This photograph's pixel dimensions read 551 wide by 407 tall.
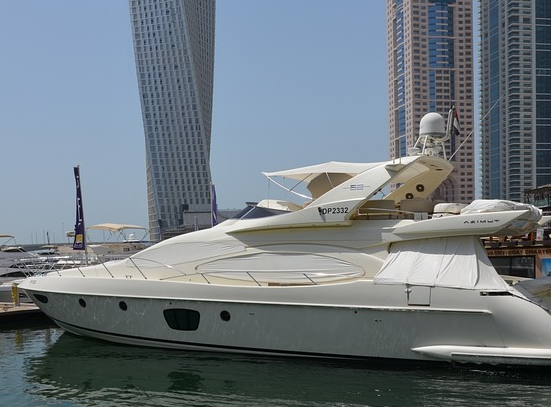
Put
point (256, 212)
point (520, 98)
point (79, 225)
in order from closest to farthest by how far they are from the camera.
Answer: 1. point (256, 212)
2. point (79, 225)
3. point (520, 98)

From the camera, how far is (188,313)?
489 inches

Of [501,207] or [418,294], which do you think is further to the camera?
[501,207]

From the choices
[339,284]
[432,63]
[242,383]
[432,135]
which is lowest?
[242,383]

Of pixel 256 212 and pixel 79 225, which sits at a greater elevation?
pixel 256 212

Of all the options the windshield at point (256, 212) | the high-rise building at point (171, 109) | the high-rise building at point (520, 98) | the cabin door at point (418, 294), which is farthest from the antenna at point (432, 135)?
the high-rise building at point (171, 109)

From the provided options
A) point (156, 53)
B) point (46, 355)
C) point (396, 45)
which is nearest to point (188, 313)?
point (46, 355)

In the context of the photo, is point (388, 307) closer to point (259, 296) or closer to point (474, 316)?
point (474, 316)

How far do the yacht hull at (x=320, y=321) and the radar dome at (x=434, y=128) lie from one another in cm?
452

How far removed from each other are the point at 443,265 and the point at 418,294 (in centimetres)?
84

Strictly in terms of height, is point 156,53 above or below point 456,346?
above

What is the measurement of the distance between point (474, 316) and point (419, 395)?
1842 millimetres

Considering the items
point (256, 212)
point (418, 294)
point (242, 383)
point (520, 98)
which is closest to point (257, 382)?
point (242, 383)

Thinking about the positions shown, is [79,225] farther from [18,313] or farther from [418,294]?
[418,294]

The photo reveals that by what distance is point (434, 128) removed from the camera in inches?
546
